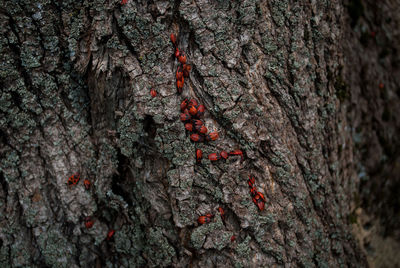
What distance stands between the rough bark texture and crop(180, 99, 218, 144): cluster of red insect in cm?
6

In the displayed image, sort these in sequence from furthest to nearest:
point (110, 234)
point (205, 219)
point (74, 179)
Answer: point (110, 234) → point (74, 179) → point (205, 219)

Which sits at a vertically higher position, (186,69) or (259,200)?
(186,69)

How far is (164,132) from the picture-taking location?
2.39 meters

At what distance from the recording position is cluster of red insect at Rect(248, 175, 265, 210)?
244cm

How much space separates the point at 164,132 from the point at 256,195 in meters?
0.93

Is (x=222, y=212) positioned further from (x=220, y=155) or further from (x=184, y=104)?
(x=184, y=104)

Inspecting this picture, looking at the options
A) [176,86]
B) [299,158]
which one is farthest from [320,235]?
[176,86]

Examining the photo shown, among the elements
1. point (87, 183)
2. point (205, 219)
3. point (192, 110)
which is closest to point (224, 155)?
point (192, 110)

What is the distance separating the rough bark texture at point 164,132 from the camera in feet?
7.73

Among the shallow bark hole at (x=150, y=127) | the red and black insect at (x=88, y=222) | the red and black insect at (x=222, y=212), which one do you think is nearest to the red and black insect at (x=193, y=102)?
the shallow bark hole at (x=150, y=127)

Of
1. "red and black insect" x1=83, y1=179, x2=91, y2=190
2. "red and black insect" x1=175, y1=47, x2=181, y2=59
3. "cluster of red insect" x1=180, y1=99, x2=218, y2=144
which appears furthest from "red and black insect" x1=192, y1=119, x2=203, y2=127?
"red and black insect" x1=83, y1=179, x2=91, y2=190

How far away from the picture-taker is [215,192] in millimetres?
2420

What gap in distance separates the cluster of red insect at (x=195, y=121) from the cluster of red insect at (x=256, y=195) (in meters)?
0.48

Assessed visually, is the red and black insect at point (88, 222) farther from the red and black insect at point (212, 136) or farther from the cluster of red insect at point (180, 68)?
the cluster of red insect at point (180, 68)
